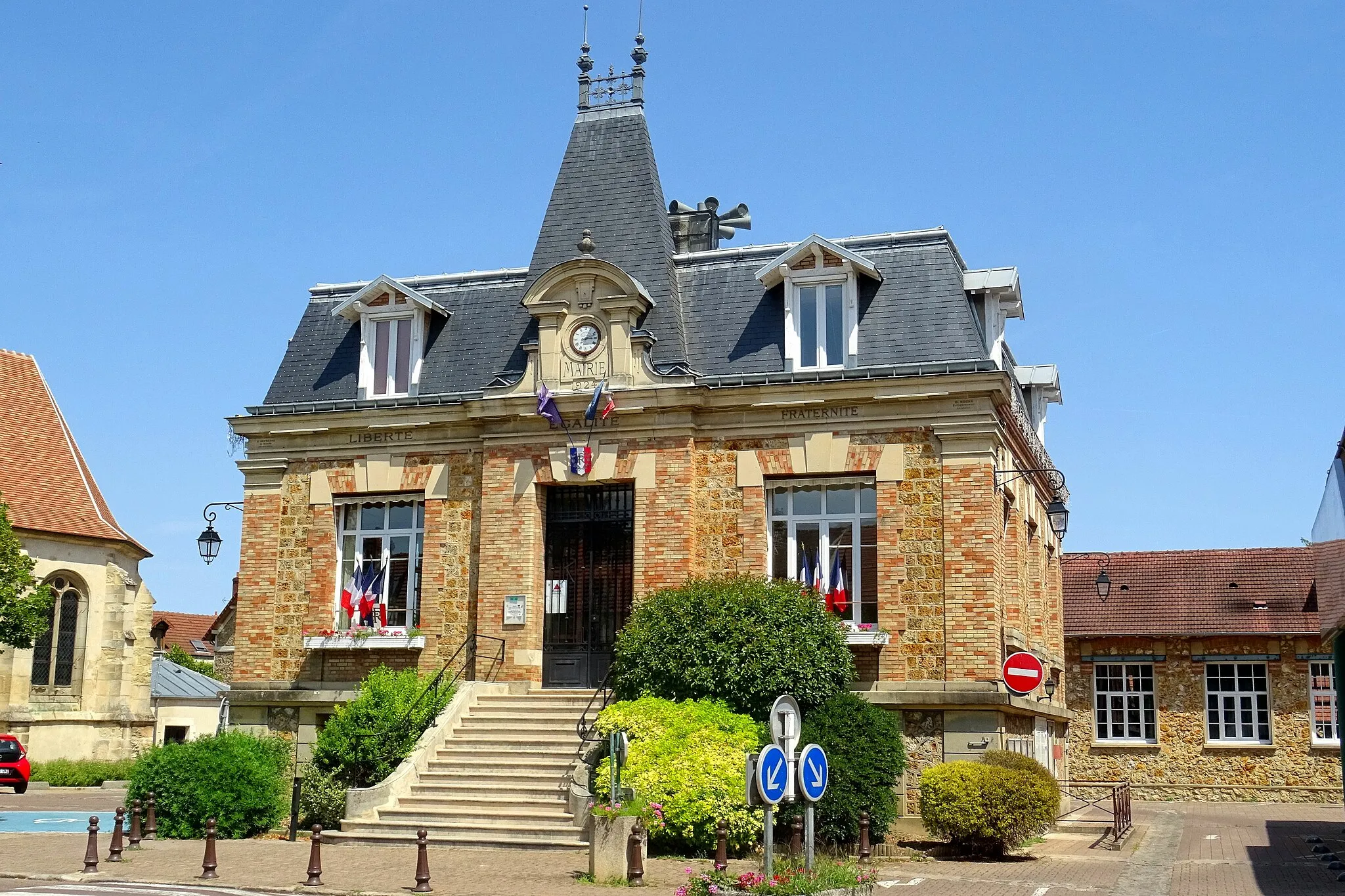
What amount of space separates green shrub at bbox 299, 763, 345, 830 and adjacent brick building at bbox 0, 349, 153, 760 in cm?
2221

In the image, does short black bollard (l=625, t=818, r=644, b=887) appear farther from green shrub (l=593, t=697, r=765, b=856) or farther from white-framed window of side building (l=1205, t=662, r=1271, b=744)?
white-framed window of side building (l=1205, t=662, r=1271, b=744)

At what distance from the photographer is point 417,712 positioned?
2008 centimetres

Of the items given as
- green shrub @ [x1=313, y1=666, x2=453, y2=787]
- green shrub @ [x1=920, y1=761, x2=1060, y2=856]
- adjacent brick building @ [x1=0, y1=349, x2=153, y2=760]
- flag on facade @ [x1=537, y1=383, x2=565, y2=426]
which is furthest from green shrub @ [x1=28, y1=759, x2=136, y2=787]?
green shrub @ [x1=920, y1=761, x2=1060, y2=856]

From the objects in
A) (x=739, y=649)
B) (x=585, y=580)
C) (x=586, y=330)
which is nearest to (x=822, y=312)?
(x=586, y=330)

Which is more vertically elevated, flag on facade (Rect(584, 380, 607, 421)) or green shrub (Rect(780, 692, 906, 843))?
flag on facade (Rect(584, 380, 607, 421))

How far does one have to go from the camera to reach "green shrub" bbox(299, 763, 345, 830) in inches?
755

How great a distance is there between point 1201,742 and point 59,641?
31.3 metres

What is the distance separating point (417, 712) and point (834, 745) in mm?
6273

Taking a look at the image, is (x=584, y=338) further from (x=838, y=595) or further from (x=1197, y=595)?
(x=1197, y=595)

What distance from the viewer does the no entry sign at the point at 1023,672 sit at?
60.5 ft

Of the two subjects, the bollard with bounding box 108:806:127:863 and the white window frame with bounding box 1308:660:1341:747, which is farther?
the white window frame with bounding box 1308:660:1341:747

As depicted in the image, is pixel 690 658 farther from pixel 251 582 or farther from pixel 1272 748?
pixel 1272 748

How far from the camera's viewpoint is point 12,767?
3125 centimetres

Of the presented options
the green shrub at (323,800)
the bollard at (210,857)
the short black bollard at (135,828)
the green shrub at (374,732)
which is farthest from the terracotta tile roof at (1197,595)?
the bollard at (210,857)
